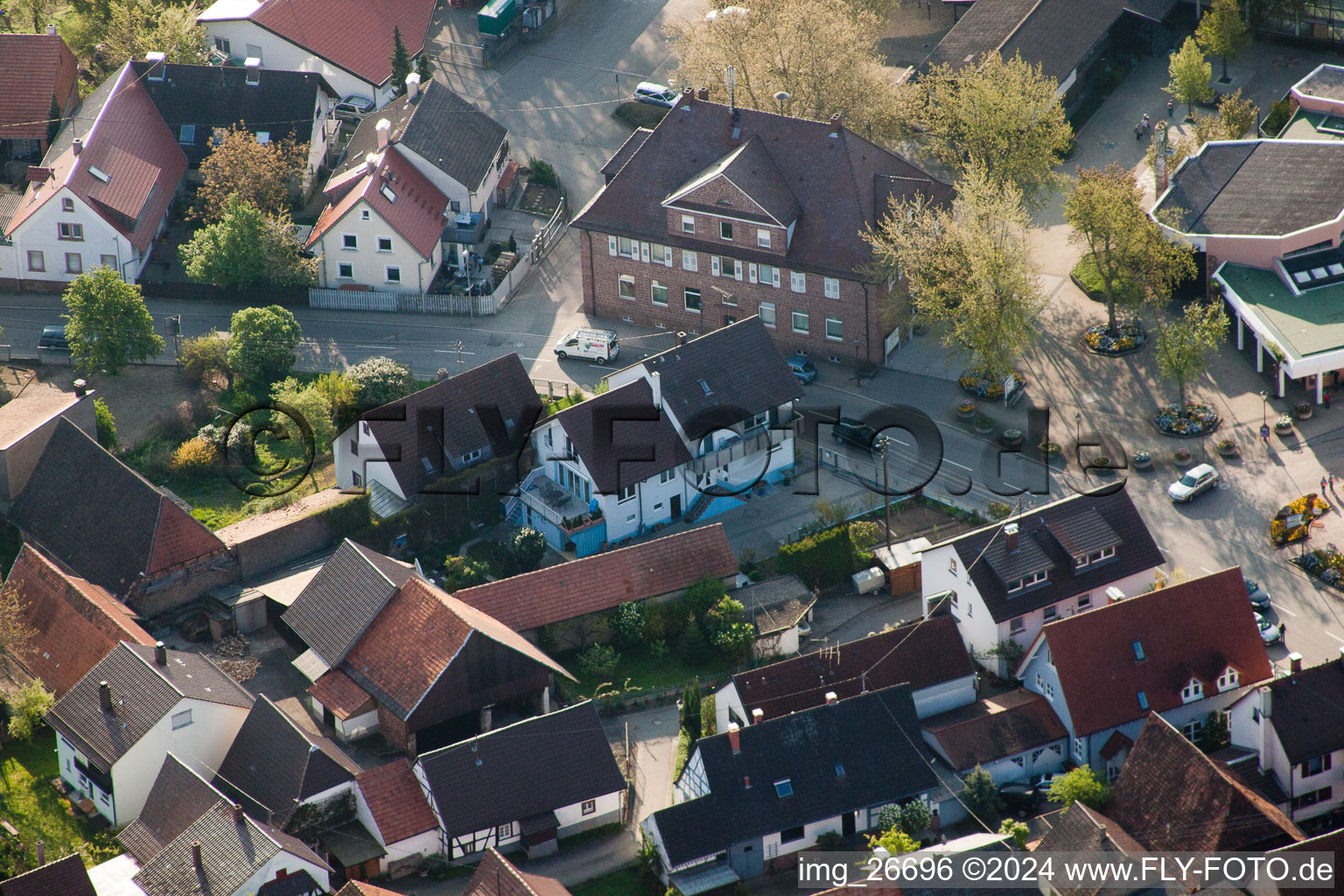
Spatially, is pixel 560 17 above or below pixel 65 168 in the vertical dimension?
above

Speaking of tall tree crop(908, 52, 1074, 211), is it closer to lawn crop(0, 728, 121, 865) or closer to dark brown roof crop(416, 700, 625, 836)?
dark brown roof crop(416, 700, 625, 836)

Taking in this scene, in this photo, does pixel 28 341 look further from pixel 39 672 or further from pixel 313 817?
pixel 313 817

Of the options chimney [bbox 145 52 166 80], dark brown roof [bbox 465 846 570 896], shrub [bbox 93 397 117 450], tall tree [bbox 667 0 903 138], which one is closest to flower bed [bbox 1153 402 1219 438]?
tall tree [bbox 667 0 903 138]

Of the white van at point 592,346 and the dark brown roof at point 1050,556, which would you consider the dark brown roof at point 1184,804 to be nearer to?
the dark brown roof at point 1050,556

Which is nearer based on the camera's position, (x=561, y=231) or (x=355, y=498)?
(x=355, y=498)

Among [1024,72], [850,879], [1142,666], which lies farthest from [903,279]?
[850,879]

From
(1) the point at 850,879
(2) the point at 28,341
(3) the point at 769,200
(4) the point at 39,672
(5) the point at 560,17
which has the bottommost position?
(1) the point at 850,879

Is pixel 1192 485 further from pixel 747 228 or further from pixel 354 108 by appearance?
pixel 354 108

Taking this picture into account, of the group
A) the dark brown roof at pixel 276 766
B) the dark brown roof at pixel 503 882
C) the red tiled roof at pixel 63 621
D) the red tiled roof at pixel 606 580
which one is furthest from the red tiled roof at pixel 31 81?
the dark brown roof at pixel 503 882
